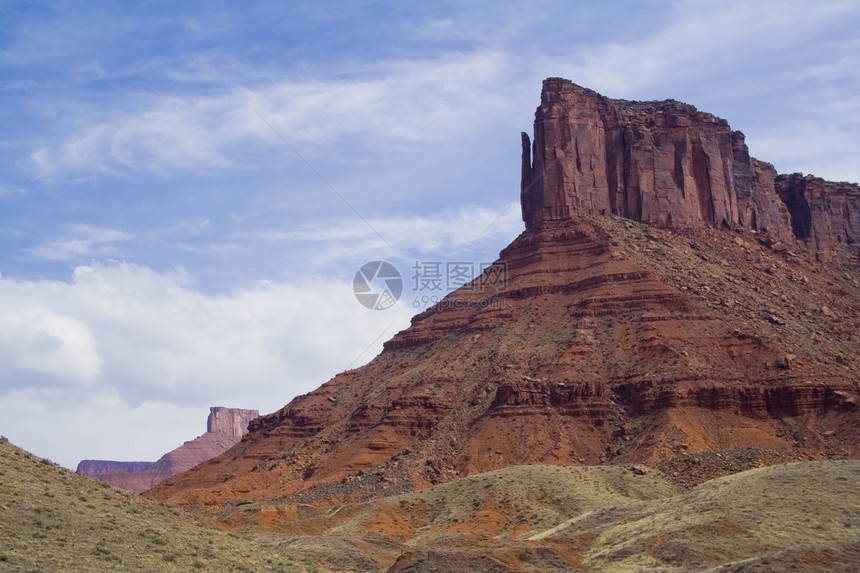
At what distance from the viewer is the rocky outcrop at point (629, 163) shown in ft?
418

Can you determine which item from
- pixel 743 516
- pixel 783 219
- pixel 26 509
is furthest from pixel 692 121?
pixel 26 509

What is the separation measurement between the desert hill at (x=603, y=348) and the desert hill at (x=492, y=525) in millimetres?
9214

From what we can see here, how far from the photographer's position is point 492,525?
2977 inches

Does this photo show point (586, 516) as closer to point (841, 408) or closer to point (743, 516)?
point (743, 516)

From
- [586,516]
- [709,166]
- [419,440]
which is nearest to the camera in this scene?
[586,516]

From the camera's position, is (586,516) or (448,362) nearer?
(586,516)

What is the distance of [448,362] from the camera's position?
11444 cm

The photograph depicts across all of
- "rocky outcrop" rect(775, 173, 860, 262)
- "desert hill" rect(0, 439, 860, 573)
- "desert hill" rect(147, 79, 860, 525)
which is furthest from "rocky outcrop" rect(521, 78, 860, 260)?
"desert hill" rect(0, 439, 860, 573)

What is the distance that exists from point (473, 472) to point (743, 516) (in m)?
40.4

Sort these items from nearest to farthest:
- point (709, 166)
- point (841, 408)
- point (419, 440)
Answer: point (841, 408) → point (419, 440) → point (709, 166)

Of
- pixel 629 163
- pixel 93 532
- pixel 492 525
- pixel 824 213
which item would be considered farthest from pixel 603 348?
pixel 93 532

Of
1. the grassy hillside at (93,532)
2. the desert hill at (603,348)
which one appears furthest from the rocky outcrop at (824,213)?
the grassy hillside at (93,532)

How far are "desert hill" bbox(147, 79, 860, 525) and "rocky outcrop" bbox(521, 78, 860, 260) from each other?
198 mm

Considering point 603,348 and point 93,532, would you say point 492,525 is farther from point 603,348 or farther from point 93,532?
point 93,532
